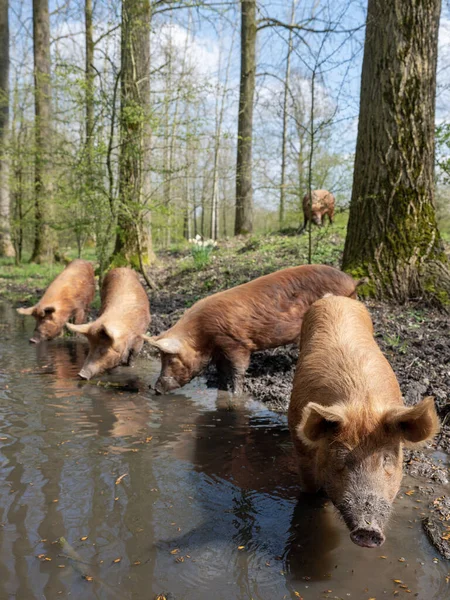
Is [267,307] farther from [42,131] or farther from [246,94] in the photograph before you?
[42,131]

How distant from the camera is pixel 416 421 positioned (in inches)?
93.2

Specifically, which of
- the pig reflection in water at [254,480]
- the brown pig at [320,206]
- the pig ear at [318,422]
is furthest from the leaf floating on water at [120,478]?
the brown pig at [320,206]

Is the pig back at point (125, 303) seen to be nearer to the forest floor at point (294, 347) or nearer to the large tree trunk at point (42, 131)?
the forest floor at point (294, 347)

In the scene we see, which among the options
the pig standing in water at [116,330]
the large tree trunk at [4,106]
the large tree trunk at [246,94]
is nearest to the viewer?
the pig standing in water at [116,330]

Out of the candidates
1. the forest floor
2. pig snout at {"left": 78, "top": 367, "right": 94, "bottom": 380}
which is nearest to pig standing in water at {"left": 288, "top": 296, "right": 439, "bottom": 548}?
the forest floor

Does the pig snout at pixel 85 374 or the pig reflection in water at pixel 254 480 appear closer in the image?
the pig reflection in water at pixel 254 480

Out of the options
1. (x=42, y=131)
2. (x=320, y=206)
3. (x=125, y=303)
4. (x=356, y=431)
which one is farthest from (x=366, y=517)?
(x=42, y=131)

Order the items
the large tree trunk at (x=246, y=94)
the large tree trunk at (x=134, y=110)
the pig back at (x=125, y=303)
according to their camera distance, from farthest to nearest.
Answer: the large tree trunk at (x=246, y=94) → the large tree trunk at (x=134, y=110) → the pig back at (x=125, y=303)

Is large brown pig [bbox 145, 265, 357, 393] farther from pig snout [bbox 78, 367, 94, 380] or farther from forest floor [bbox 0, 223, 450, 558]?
pig snout [bbox 78, 367, 94, 380]

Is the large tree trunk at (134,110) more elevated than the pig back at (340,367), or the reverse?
the large tree trunk at (134,110)

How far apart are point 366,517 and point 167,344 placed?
354cm

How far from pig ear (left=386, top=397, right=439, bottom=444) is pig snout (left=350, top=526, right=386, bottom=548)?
18.2 inches

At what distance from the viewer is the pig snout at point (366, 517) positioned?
225 centimetres

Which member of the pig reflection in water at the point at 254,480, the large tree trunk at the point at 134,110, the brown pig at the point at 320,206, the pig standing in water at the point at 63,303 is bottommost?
the pig reflection in water at the point at 254,480
